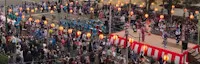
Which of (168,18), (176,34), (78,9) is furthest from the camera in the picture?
(78,9)

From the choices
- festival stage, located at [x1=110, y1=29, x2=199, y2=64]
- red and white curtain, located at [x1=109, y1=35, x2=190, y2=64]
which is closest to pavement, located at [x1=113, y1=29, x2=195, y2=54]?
festival stage, located at [x1=110, y1=29, x2=199, y2=64]

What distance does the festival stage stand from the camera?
2628cm

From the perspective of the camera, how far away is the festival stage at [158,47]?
26.3 metres

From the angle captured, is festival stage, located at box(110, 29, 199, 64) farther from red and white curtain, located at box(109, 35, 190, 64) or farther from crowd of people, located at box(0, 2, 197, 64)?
crowd of people, located at box(0, 2, 197, 64)

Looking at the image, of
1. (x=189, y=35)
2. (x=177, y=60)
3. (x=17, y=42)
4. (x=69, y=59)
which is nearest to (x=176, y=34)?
(x=189, y=35)

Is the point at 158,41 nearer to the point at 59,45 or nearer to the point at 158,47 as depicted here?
the point at 158,47

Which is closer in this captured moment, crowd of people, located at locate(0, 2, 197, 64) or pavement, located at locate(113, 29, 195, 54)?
crowd of people, located at locate(0, 2, 197, 64)

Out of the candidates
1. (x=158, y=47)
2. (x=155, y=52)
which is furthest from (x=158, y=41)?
(x=155, y=52)

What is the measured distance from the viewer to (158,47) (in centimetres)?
2841

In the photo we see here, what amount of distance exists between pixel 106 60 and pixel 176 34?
8290mm

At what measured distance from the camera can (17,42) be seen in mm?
25812

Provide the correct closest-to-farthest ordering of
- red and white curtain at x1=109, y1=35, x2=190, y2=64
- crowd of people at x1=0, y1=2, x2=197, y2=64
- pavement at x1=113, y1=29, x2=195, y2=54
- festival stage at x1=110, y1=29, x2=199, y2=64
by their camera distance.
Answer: crowd of people at x1=0, y1=2, x2=197, y2=64 → red and white curtain at x1=109, y1=35, x2=190, y2=64 → festival stage at x1=110, y1=29, x2=199, y2=64 → pavement at x1=113, y1=29, x2=195, y2=54

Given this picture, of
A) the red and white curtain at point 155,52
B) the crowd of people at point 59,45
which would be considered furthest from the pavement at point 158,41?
the red and white curtain at point 155,52

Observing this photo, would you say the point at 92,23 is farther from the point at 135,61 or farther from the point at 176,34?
the point at 135,61
